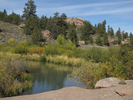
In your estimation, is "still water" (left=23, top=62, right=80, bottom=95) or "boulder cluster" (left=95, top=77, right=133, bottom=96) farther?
"still water" (left=23, top=62, right=80, bottom=95)

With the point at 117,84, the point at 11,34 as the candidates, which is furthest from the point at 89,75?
the point at 11,34

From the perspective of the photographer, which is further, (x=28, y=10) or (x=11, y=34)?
(x=28, y=10)

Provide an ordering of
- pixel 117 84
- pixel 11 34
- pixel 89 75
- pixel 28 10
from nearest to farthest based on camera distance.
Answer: pixel 117 84 → pixel 89 75 → pixel 11 34 → pixel 28 10

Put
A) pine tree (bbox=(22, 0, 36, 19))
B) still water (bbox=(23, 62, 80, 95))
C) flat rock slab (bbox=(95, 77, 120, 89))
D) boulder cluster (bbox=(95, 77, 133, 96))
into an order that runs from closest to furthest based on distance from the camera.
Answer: boulder cluster (bbox=(95, 77, 133, 96)) → flat rock slab (bbox=(95, 77, 120, 89)) → still water (bbox=(23, 62, 80, 95)) → pine tree (bbox=(22, 0, 36, 19))

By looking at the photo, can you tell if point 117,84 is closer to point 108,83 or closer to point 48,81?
point 108,83

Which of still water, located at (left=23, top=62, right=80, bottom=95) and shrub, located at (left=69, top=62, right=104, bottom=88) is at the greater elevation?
shrub, located at (left=69, top=62, right=104, bottom=88)

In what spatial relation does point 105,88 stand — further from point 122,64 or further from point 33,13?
point 33,13

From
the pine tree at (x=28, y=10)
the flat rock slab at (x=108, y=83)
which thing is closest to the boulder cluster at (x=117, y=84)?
the flat rock slab at (x=108, y=83)

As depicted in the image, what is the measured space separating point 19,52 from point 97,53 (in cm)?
1787

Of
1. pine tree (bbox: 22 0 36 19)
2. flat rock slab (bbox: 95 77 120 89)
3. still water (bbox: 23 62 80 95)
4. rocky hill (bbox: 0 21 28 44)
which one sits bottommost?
still water (bbox: 23 62 80 95)

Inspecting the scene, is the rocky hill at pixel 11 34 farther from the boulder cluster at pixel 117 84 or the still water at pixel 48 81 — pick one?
the boulder cluster at pixel 117 84

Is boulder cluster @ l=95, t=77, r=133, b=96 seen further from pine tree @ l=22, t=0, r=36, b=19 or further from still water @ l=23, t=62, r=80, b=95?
pine tree @ l=22, t=0, r=36, b=19

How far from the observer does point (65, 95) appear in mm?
6559

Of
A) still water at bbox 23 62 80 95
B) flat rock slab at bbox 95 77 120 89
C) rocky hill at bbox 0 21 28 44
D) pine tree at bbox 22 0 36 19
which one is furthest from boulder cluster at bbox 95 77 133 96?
pine tree at bbox 22 0 36 19
